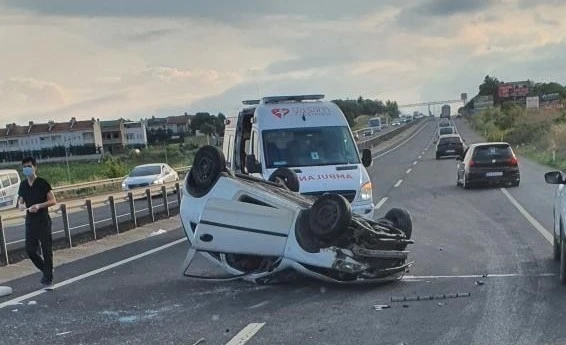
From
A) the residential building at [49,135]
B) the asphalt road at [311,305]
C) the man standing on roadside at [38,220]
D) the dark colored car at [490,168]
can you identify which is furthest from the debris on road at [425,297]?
the residential building at [49,135]

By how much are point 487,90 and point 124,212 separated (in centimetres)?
15666

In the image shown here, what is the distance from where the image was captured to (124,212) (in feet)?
62.0

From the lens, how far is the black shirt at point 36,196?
10.3 meters

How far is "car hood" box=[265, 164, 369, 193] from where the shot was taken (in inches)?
495

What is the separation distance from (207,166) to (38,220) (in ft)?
8.97

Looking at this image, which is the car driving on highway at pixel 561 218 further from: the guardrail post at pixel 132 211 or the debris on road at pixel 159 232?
the guardrail post at pixel 132 211

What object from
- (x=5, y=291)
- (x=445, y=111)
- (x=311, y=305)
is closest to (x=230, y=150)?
(x=5, y=291)

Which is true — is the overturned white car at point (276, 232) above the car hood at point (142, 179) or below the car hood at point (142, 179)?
above

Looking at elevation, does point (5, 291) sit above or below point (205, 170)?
below

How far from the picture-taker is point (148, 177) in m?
32.1

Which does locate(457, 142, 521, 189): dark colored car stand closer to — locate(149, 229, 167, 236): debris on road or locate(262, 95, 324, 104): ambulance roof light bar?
locate(262, 95, 324, 104): ambulance roof light bar

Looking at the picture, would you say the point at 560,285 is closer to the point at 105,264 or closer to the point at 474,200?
the point at 105,264

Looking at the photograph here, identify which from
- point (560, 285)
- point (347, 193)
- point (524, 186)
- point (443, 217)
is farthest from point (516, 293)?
point (524, 186)

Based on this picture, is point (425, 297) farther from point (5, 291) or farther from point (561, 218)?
point (5, 291)
